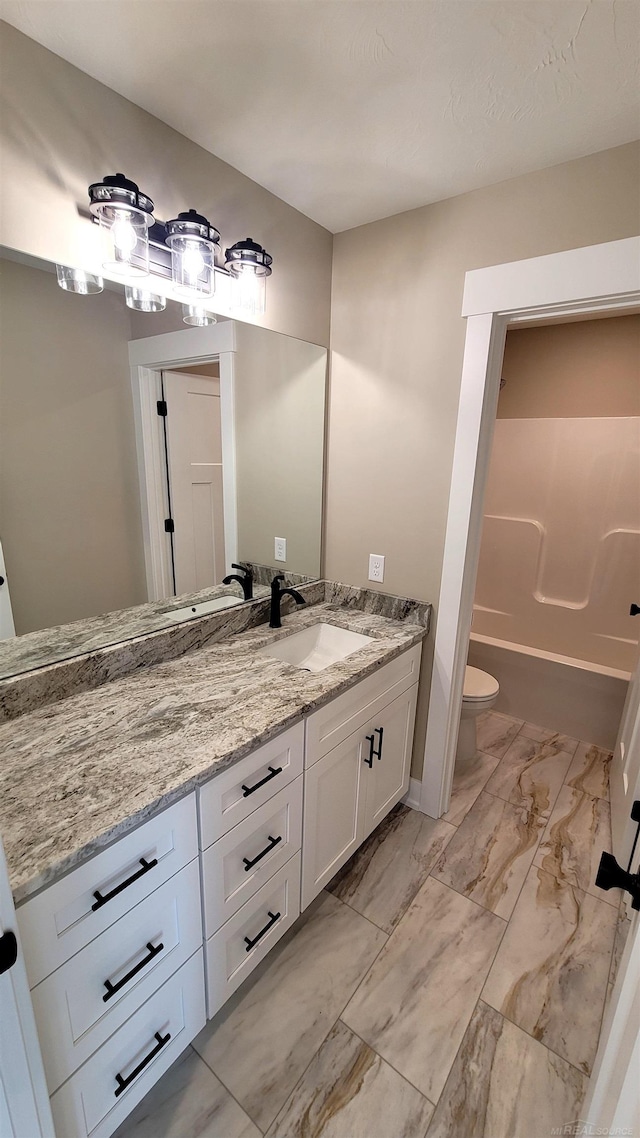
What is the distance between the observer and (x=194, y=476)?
1564mm

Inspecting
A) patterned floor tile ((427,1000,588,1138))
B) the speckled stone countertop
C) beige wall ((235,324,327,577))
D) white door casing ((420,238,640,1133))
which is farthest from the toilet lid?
patterned floor tile ((427,1000,588,1138))

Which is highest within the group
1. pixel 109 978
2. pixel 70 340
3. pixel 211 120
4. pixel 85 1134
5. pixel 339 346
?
pixel 211 120

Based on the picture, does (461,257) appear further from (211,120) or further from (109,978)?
(109,978)

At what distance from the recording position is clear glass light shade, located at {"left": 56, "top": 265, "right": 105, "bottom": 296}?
1097 mm

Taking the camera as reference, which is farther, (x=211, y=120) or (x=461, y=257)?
(x=461, y=257)

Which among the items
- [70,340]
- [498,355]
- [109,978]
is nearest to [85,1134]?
[109,978]

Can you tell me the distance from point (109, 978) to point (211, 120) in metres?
1.99

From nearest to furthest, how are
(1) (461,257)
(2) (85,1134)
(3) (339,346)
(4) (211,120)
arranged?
(2) (85,1134) < (4) (211,120) < (1) (461,257) < (3) (339,346)

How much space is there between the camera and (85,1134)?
0.88 m

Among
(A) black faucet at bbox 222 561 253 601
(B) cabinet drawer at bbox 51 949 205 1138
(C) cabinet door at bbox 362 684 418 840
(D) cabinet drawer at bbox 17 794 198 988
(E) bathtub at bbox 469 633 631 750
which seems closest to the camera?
(D) cabinet drawer at bbox 17 794 198 988

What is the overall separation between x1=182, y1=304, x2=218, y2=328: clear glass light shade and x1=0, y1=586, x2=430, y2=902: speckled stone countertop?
1.06m

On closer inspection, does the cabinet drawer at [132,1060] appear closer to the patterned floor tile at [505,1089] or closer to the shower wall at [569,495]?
the patterned floor tile at [505,1089]

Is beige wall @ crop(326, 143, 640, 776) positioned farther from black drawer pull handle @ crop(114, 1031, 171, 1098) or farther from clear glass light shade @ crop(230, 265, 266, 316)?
black drawer pull handle @ crop(114, 1031, 171, 1098)

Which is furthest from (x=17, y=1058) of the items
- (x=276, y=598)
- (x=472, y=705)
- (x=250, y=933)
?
(x=472, y=705)
